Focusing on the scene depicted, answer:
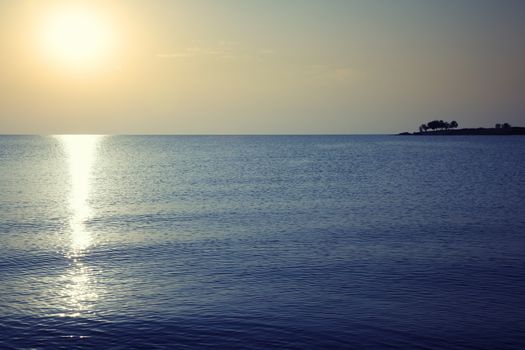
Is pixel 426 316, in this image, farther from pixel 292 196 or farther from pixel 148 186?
pixel 148 186

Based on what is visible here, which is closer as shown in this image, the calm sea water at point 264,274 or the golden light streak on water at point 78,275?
the calm sea water at point 264,274

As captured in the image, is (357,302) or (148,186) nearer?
(357,302)

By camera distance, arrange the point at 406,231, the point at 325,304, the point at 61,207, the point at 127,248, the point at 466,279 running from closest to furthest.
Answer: the point at 325,304 < the point at 466,279 < the point at 127,248 < the point at 406,231 < the point at 61,207

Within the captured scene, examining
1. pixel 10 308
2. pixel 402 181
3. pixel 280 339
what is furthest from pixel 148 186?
pixel 280 339

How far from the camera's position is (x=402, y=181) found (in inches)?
3684

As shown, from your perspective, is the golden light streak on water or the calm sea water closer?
the calm sea water

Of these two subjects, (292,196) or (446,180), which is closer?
(292,196)

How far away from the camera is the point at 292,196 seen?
7200 cm

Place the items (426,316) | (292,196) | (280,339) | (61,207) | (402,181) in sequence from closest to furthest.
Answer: (280,339) < (426,316) < (61,207) < (292,196) < (402,181)

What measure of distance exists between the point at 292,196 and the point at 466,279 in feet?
139

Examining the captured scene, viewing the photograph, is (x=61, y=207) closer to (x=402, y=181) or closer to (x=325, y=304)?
(x=325, y=304)

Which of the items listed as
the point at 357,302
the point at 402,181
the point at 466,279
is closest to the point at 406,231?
the point at 466,279

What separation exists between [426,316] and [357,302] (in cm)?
356

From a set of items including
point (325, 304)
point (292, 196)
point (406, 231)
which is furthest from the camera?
point (292, 196)
